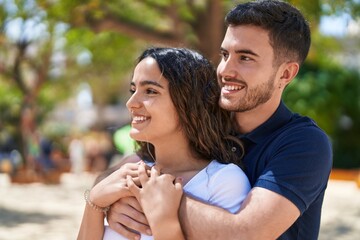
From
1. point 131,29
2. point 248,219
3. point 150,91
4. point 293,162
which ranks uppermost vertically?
point 131,29

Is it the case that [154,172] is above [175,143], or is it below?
below

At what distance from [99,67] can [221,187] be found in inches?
804

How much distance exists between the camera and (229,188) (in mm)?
2100

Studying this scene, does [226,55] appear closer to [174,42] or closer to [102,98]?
[174,42]

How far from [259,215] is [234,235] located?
0.10 metres

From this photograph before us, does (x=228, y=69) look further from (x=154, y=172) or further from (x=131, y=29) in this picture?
(x=131, y=29)

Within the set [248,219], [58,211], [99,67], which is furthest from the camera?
[99,67]

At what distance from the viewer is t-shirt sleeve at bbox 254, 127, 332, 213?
203 cm

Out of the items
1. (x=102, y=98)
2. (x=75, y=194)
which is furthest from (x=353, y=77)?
(x=102, y=98)

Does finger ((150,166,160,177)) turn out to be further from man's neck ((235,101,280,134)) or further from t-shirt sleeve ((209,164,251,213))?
man's neck ((235,101,280,134))

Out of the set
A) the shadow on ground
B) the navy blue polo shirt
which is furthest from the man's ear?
the shadow on ground

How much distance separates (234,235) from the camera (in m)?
1.97

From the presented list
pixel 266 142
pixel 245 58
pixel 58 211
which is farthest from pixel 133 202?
pixel 58 211

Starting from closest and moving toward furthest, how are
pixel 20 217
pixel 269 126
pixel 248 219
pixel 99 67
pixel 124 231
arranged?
pixel 248 219 < pixel 124 231 < pixel 269 126 < pixel 20 217 < pixel 99 67
